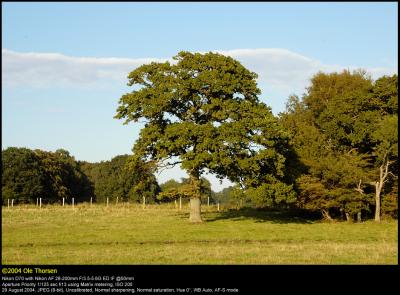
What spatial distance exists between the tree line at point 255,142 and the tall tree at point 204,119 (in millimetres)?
93

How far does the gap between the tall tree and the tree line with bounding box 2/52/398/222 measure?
0.09m

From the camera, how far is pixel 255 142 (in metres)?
49.2

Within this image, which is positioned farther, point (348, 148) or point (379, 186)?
point (348, 148)

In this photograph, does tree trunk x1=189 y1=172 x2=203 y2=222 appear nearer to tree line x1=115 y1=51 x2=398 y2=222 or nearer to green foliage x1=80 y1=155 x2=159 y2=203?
tree line x1=115 y1=51 x2=398 y2=222

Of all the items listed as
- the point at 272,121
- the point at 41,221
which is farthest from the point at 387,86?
the point at 41,221

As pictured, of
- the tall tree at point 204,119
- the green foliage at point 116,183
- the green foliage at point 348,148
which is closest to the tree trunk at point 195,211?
the tall tree at point 204,119

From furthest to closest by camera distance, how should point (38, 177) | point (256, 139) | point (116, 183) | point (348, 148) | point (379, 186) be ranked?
point (116, 183), point (38, 177), point (348, 148), point (379, 186), point (256, 139)

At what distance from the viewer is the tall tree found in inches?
1880

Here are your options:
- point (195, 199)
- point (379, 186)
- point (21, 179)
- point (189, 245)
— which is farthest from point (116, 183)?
point (189, 245)

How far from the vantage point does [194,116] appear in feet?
170

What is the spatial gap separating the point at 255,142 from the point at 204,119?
5.71m

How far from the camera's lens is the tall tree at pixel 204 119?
4775 cm

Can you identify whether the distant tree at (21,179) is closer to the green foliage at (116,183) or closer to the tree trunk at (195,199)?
the green foliage at (116,183)

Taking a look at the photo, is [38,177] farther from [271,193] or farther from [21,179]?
[271,193]
